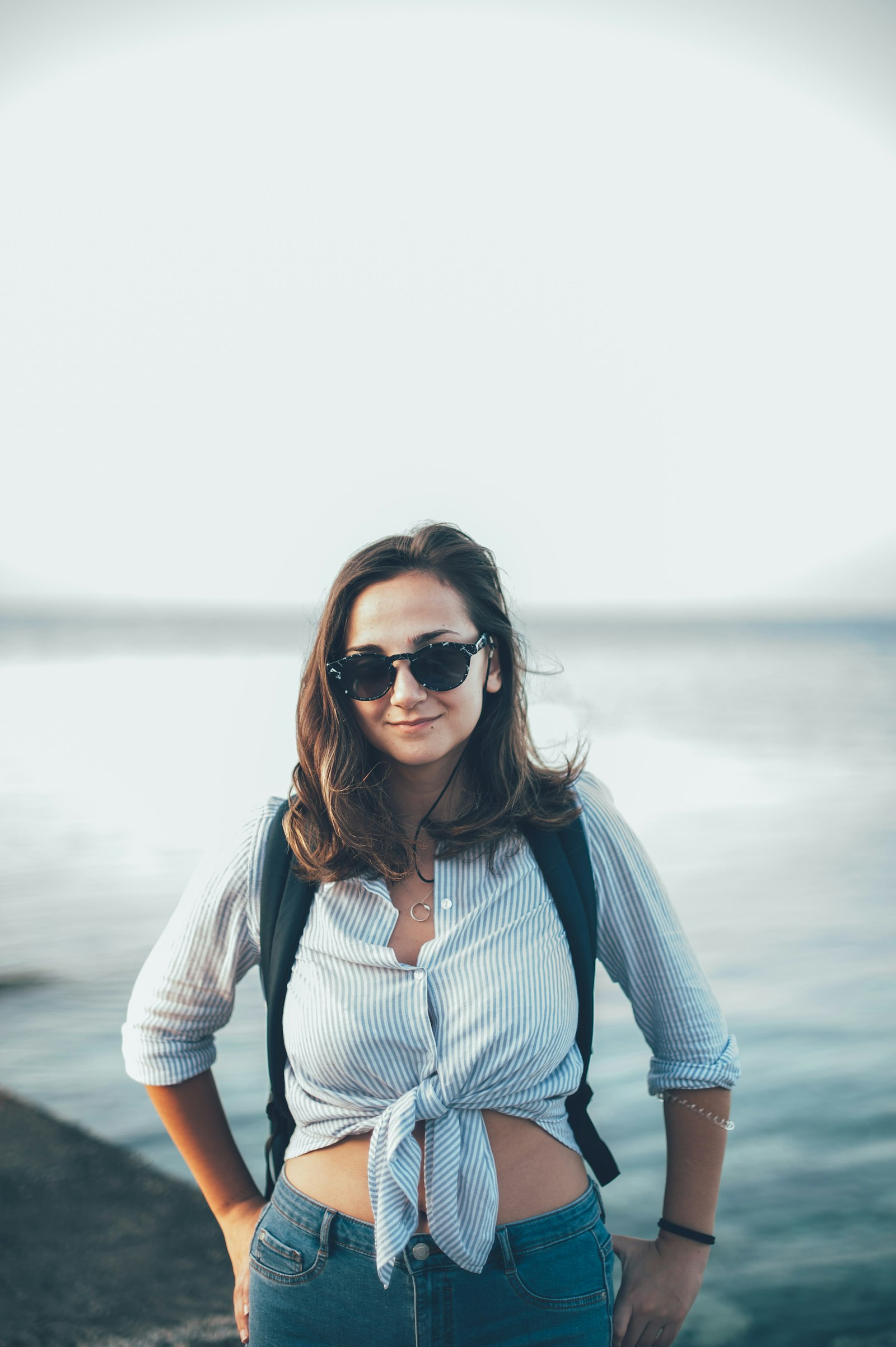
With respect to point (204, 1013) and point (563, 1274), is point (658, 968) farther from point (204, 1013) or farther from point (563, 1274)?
point (204, 1013)

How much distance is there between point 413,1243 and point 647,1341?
22.6 inches

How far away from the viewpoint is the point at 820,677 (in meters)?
27.2

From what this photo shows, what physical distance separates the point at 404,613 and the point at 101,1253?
2.39m

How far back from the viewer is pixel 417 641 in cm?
182

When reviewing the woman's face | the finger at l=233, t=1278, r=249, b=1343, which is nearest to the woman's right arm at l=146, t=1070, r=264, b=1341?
the finger at l=233, t=1278, r=249, b=1343

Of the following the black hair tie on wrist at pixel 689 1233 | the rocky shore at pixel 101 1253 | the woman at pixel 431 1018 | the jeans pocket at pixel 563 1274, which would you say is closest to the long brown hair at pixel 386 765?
the woman at pixel 431 1018

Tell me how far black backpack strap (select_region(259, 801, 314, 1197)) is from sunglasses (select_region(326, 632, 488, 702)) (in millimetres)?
305

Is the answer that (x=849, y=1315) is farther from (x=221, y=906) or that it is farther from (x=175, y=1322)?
(x=221, y=906)

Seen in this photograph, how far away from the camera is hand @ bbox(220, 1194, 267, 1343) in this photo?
1.75m

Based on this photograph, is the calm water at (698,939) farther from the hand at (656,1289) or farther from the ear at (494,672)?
the hand at (656,1289)

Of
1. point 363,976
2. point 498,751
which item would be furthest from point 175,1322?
point 498,751

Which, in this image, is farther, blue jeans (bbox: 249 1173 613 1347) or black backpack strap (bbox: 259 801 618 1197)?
black backpack strap (bbox: 259 801 618 1197)

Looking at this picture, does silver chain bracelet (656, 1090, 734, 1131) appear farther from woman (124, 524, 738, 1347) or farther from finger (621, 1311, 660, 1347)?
finger (621, 1311, 660, 1347)

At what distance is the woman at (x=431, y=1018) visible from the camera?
60.6 inches
